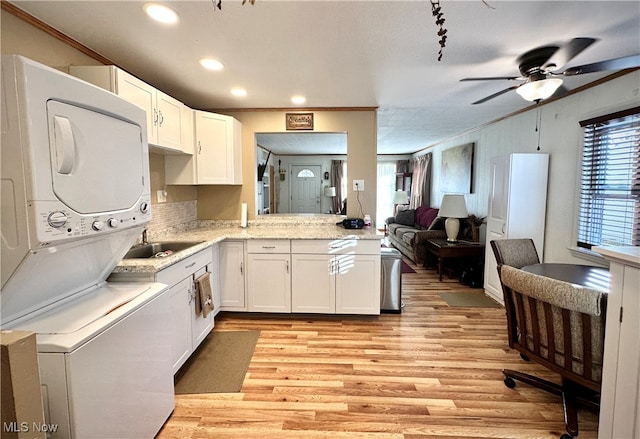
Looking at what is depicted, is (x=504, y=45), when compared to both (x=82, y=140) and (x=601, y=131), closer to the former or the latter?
(x=601, y=131)

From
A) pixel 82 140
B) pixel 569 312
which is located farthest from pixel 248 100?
pixel 569 312

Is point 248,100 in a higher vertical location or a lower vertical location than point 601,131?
higher

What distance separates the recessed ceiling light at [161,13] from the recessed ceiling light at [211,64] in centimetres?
51

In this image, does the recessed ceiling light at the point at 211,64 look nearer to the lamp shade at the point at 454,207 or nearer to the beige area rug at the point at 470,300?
the beige area rug at the point at 470,300

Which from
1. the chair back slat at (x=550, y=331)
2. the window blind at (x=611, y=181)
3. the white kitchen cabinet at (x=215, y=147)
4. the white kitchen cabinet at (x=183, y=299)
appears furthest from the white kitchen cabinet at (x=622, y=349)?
the white kitchen cabinet at (x=215, y=147)

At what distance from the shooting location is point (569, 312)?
1581 millimetres

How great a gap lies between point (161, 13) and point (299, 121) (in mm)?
1978

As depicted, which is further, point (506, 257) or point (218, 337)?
point (218, 337)

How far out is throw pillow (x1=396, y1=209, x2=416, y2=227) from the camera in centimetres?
677

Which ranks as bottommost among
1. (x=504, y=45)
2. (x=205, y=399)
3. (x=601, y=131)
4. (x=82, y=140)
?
(x=205, y=399)

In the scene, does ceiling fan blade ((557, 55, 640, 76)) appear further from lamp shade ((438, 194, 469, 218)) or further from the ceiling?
lamp shade ((438, 194, 469, 218))

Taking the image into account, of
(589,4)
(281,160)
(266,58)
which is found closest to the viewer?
(589,4)

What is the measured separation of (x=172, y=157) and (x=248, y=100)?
3.21 feet

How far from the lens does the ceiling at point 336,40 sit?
1.60 meters
